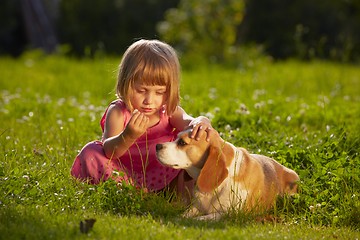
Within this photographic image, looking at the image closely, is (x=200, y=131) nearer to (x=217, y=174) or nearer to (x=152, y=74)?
(x=217, y=174)

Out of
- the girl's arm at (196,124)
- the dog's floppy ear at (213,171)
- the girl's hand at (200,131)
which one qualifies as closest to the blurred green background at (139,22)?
the girl's arm at (196,124)

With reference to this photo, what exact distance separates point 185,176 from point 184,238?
0.95 meters

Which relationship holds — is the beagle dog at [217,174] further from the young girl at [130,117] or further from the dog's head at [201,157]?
the young girl at [130,117]

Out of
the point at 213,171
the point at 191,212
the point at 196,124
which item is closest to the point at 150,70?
the point at 196,124

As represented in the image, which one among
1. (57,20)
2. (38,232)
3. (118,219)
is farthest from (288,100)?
(57,20)

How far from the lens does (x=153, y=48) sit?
456cm

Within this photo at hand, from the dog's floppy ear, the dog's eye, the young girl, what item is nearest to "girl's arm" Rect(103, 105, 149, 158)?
the young girl

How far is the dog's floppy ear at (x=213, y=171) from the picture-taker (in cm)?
401

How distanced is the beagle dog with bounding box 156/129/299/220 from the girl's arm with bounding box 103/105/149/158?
8.4 inches

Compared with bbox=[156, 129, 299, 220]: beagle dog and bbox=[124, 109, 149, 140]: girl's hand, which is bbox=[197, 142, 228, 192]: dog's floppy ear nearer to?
bbox=[156, 129, 299, 220]: beagle dog

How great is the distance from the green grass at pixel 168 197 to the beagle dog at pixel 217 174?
0.38 feet

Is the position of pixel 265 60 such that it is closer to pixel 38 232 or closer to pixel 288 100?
pixel 288 100

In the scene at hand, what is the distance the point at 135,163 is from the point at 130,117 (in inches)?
13.0

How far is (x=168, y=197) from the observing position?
172 inches
